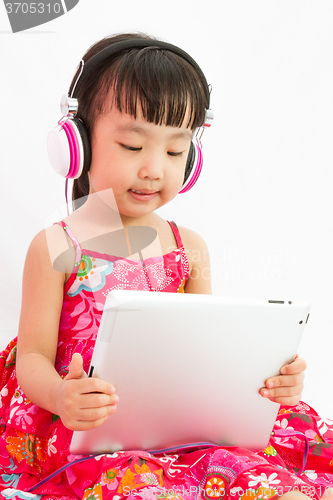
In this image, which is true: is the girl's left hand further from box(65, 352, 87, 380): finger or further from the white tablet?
box(65, 352, 87, 380): finger

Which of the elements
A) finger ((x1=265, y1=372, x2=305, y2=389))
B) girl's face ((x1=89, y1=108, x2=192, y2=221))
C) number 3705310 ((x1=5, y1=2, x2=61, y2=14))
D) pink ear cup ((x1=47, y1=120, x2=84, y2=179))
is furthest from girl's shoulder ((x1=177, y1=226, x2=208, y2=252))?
number 3705310 ((x1=5, y1=2, x2=61, y2=14))

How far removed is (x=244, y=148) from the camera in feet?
5.51

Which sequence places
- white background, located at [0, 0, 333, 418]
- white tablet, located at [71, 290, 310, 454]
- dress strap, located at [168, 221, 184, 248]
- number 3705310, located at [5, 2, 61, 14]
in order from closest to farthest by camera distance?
white tablet, located at [71, 290, 310, 454] < dress strap, located at [168, 221, 184, 248] < number 3705310, located at [5, 2, 61, 14] < white background, located at [0, 0, 333, 418]

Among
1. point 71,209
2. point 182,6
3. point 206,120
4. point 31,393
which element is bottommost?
point 31,393

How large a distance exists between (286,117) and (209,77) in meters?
0.28

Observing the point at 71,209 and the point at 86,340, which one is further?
the point at 71,209

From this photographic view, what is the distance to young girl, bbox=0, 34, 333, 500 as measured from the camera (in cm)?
78

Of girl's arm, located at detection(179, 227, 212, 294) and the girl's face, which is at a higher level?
the girl's face

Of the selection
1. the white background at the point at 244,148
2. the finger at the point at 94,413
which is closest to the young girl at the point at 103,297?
the finger at the point at 94,413

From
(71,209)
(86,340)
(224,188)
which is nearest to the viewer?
(86,340)

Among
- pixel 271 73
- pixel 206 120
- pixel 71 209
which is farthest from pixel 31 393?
pixel 271 73

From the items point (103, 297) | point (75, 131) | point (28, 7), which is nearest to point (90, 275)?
point (103, 297)

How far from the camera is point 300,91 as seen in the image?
5.53 ft

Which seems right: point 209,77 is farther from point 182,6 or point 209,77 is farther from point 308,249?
point 308,249
